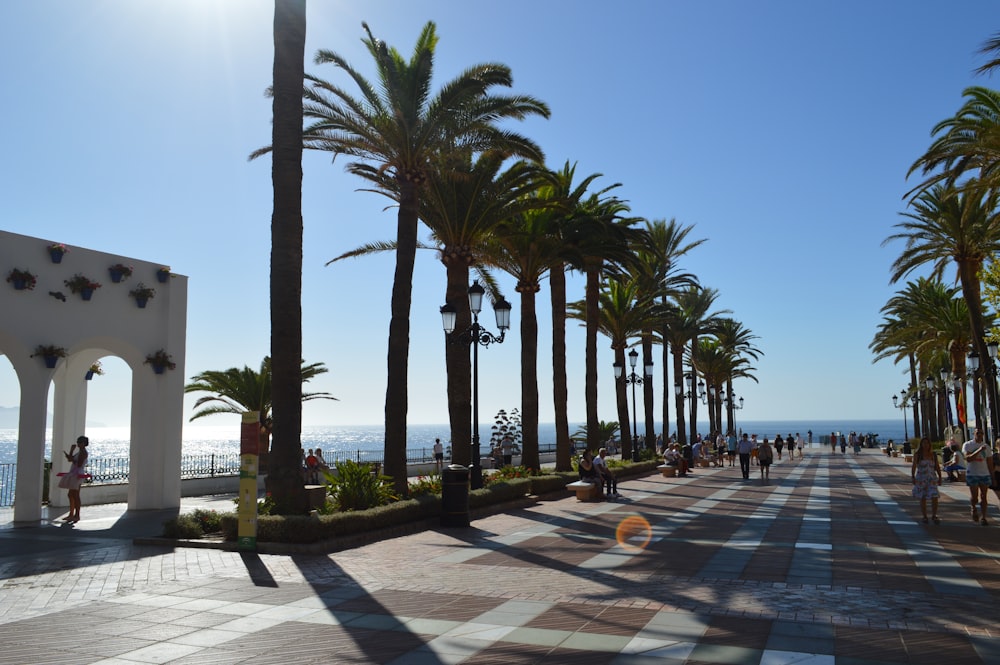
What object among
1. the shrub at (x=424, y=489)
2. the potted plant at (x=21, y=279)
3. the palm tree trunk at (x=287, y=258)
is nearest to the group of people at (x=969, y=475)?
the shrub at (x=424, y=489)

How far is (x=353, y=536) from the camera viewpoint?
12.2 m

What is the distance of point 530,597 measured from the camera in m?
8.07

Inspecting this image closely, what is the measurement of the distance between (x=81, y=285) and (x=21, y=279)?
4.39 feet

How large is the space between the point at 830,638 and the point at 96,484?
1921 cm

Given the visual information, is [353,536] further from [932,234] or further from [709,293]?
[709,293]

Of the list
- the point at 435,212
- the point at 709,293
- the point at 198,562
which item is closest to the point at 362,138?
the point at 435,212

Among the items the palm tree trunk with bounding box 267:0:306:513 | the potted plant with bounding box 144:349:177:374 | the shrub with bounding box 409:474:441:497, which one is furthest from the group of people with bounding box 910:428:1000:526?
the potted plant with bounding box 144:349:177:374

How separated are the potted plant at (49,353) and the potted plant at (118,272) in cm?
228

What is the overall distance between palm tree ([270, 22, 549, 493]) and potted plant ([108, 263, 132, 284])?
16.7 ft

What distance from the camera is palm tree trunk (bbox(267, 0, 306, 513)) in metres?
12.9

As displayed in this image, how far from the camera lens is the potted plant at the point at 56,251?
16250mm

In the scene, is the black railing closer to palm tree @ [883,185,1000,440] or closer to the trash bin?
the trash bin

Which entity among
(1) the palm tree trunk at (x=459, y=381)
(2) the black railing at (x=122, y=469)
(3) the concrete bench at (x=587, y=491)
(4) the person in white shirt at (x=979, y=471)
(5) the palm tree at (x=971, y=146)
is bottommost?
(3) the concrete bench at (x=587, y=491)

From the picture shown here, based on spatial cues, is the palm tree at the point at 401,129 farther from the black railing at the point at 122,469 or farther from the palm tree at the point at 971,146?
the palm tree at the point at 971,146
